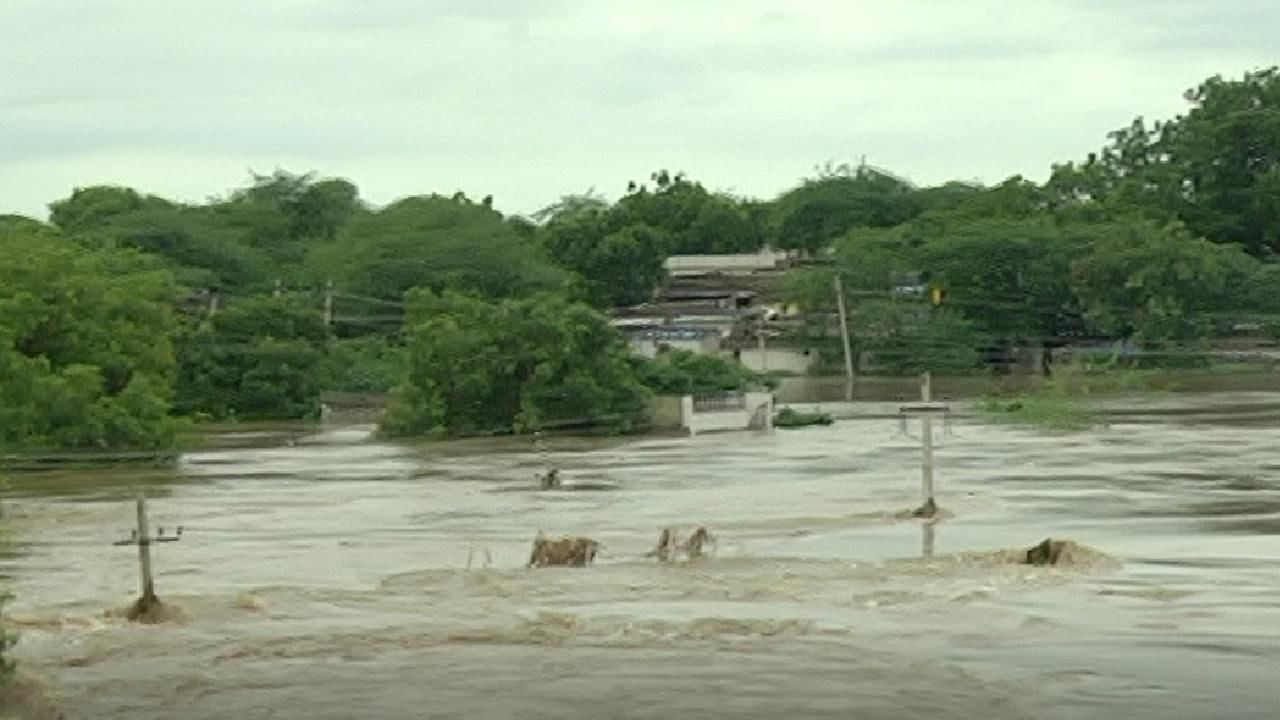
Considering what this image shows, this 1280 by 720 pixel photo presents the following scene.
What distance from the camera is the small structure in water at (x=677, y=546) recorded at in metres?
27.4

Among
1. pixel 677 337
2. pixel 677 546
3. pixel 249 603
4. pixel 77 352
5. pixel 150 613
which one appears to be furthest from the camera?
pixel 677 337

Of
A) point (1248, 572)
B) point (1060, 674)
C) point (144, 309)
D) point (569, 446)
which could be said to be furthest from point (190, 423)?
point (1060, 674)

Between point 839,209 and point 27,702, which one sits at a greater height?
point 839,209

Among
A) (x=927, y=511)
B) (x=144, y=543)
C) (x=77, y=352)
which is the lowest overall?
(x=927, y=511)

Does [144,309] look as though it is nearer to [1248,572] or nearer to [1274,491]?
[1274,491]

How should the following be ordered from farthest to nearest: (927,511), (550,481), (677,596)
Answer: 1. (550,481)
2. (927,511)
3. (677,596)

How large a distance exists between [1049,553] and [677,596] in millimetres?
4779

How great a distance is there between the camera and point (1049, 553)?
84.0 feet

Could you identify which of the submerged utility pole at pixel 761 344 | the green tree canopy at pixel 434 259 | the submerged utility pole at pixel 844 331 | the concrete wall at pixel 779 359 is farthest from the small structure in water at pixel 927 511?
the submerged utility pole at pixel 761 344

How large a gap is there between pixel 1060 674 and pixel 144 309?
36.6 metres

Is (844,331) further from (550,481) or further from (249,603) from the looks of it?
(249,603)

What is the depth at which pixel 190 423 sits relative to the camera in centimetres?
5197

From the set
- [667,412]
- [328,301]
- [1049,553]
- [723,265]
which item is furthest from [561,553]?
[723,265]

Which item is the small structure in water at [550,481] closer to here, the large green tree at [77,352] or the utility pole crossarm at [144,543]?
the large green tree at [77,352]
